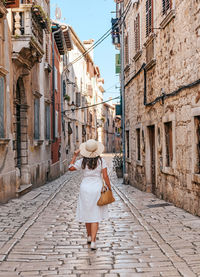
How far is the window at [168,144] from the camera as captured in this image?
10.6m

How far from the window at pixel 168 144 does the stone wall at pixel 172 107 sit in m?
0.03

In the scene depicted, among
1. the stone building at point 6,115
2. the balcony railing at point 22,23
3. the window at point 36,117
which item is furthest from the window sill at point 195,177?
the window at point 36,117

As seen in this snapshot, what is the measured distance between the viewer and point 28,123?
1444cm

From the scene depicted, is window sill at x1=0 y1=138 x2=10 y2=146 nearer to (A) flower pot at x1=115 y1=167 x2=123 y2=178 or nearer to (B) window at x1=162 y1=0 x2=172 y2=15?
(B) window at x1=162 y1=0 x2=172 y2=15

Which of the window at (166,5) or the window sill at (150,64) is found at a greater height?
the window at (166,5)

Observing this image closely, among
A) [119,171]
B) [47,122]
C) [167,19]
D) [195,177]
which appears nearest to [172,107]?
[167,19]

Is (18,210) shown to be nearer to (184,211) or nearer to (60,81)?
(184,211)

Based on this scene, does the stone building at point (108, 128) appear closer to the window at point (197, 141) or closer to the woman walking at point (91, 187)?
the window at point (197, 141)

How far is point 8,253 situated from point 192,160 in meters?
4.31

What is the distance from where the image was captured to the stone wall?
8.38 metres

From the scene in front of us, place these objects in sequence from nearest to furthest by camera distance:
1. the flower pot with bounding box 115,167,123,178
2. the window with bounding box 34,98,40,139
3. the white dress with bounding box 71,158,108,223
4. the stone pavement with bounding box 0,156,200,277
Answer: the stone pavement with bounding box 0,156,200,277 → the white dress with bounding box 71,158,108,223 → the window with bounding box 34,98,40,139 → the flower pot with bounding box 115,167,123,178

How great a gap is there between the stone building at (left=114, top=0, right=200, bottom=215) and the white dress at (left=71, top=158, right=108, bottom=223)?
2818mm

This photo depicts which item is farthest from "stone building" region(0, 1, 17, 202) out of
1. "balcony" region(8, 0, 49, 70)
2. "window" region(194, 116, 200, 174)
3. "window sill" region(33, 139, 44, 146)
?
"window" region(194, 116, 200, 174)

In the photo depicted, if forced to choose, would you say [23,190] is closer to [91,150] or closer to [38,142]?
[38,142]
